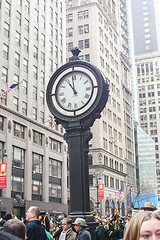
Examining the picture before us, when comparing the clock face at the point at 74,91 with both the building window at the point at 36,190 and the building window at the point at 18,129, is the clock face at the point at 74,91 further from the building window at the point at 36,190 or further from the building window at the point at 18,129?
the building window at the point at 36,190

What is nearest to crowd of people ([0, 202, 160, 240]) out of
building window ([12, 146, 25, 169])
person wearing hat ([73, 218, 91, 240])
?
person wearing hat ([73, 218, 91, 240])

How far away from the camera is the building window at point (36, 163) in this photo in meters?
45.4

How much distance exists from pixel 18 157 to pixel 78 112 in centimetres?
3410

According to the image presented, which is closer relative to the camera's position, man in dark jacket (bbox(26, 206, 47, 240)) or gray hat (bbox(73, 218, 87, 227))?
man in dark jacket (bbox(26, 206, 47, 240))

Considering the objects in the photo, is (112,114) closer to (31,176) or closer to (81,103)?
(31,176)

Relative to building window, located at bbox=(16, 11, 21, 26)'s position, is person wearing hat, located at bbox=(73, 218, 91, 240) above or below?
below

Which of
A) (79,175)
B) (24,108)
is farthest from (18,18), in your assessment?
(79,175)

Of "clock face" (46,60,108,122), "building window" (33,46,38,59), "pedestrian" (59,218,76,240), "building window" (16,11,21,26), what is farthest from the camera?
"building window" (33,46,38,59)

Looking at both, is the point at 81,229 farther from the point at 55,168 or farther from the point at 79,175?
the point at 55,168

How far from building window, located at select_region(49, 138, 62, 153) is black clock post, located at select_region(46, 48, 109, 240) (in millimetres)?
40860

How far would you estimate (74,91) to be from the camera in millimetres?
9430

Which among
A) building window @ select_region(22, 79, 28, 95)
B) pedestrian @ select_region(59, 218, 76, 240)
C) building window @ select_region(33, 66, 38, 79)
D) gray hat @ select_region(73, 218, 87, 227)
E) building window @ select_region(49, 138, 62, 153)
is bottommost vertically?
pedestrian @ select_region(59, 218, 76, 240)

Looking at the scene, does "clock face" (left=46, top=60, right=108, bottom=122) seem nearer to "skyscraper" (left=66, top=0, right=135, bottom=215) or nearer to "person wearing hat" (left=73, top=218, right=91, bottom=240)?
"person wearing hat" (left=73, top=218, right=91, bottom=240)

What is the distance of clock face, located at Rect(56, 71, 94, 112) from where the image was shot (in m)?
9.30
